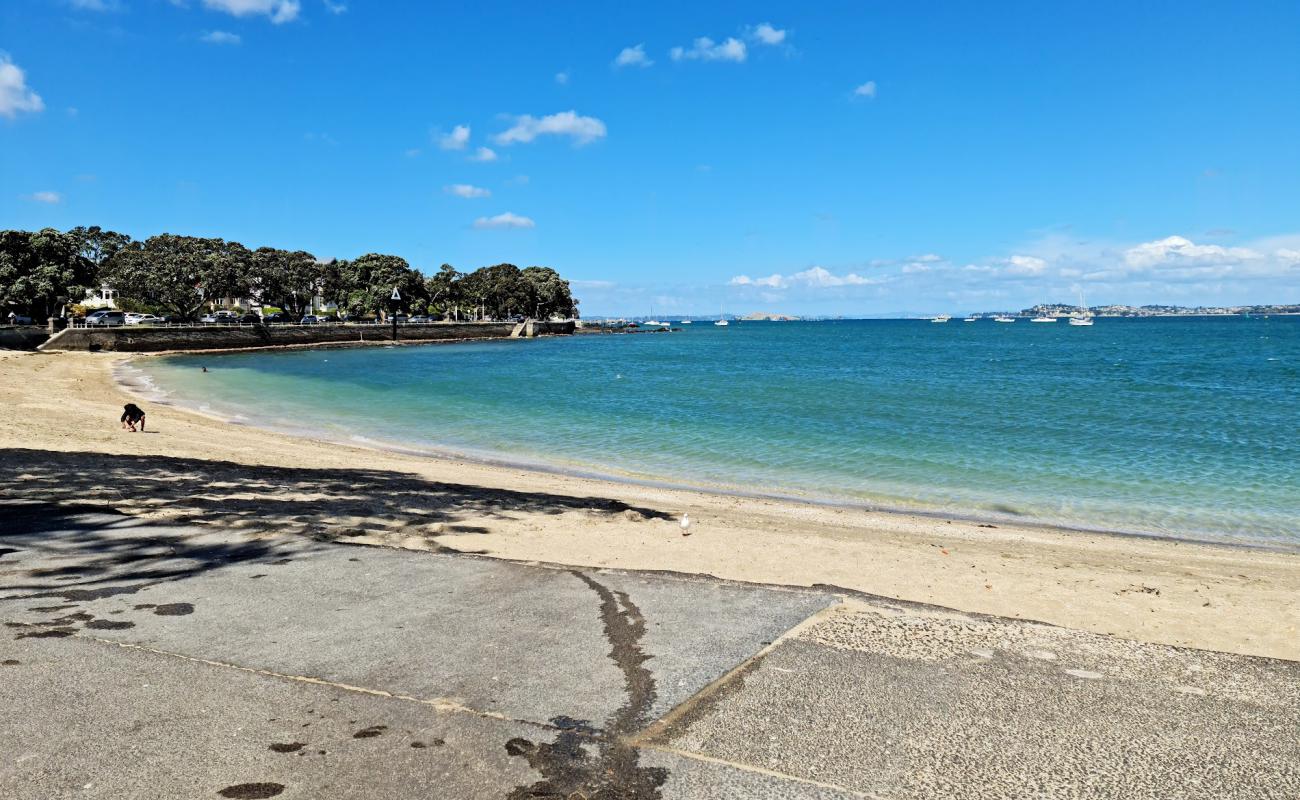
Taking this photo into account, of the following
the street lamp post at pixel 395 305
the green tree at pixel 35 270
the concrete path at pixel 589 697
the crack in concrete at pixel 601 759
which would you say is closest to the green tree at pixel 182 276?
the green tree at pixel 35 270

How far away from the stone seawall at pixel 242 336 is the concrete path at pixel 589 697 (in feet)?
238

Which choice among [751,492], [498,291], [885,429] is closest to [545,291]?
[498,291]

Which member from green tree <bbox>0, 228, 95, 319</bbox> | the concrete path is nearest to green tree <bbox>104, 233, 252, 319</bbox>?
green tree <bbox>0, 228, 95, 319</bbox>

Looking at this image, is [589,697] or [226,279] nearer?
[589,697]

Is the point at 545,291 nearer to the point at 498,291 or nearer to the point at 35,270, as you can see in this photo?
the point at 498,291

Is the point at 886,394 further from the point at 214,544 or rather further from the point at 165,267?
the point at 165,267

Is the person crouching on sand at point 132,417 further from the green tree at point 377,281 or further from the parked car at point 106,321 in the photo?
the green tree at point 377,281

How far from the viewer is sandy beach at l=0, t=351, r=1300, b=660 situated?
805 centimetres

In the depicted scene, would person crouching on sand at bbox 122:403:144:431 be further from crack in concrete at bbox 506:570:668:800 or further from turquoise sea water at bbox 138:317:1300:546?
crack in concrete at bbox 506:570:668:800

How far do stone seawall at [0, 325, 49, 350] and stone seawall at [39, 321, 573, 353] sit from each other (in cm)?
82

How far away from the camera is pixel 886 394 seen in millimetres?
40344

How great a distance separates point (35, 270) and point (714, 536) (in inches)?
3067

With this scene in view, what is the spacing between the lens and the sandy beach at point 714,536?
26.4 ft

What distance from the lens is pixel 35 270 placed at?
65875 mm
